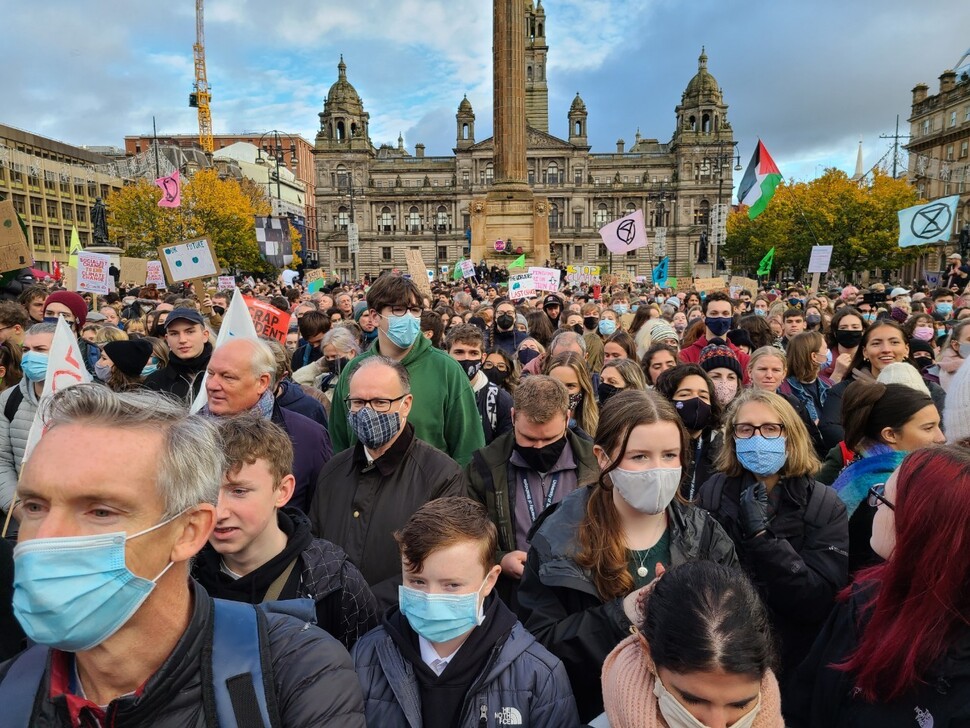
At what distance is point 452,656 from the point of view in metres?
2.10

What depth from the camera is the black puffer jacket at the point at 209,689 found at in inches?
54.0

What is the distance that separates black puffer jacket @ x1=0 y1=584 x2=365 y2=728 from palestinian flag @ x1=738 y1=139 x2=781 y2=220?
56.5 ft

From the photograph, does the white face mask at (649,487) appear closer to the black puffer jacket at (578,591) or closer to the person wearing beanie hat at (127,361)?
the black puffer jacket at (578,591)

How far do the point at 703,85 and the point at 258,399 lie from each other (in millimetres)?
95655

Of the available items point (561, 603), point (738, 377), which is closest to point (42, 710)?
point (561, 603)

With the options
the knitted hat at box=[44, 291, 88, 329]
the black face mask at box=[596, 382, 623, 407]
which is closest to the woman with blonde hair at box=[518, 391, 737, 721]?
the black face mask at box=[596, 382, 623, 407]

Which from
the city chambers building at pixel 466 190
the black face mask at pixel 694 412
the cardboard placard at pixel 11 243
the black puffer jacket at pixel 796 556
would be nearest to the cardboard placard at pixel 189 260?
the cardboard placard at pixel 11 243

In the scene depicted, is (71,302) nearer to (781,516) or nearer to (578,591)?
(578,591)

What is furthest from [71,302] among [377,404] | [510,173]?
[510,173]

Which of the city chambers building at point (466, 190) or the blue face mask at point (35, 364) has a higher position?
the city chambers building at point (466, 190)

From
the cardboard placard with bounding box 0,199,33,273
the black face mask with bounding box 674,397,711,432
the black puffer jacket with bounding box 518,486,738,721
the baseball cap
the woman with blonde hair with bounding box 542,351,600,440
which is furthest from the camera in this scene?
the cardboard placard with bounding box 0,199,33,273

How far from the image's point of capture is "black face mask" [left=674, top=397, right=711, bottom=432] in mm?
3967

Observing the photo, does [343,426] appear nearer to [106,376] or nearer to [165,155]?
[106,376]

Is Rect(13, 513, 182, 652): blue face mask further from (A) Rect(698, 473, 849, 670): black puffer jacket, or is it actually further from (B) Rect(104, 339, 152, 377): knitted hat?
(B) Rect(104, 339, 152, 377): knitted hat
